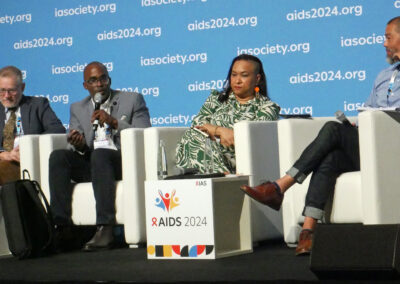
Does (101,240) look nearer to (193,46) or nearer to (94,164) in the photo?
(94,164)

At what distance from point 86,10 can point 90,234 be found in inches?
77.5

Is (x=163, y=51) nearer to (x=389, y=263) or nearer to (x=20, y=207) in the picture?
(x=20, y=207)

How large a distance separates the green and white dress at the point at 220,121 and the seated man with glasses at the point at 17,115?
993 mm

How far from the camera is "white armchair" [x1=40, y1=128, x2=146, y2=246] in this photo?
461 cm

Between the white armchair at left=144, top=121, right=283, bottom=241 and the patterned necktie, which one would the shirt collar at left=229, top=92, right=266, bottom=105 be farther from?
the patterned necktie

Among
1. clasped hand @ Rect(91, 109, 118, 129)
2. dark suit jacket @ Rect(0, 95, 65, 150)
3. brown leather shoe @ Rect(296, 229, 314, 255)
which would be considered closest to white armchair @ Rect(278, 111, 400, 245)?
brown leather shoe @ Rect(296, 229, 314, 255)

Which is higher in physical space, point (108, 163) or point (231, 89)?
point (231, 89)

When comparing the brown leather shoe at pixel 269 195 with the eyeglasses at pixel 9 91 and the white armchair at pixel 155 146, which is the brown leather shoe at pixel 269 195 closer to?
the white armchair at pixel 155 146

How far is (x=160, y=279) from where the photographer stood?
3.20 metres

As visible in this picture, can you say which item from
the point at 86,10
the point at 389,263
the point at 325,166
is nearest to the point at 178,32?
the point at 86,10

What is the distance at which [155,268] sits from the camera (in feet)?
11.9

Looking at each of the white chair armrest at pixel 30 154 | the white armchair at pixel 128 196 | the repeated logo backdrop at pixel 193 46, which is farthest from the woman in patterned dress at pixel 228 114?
the white chair armrest at pixel 30 154

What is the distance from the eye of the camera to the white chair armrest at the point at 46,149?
4996mm

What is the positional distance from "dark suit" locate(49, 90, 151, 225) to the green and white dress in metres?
0.38
